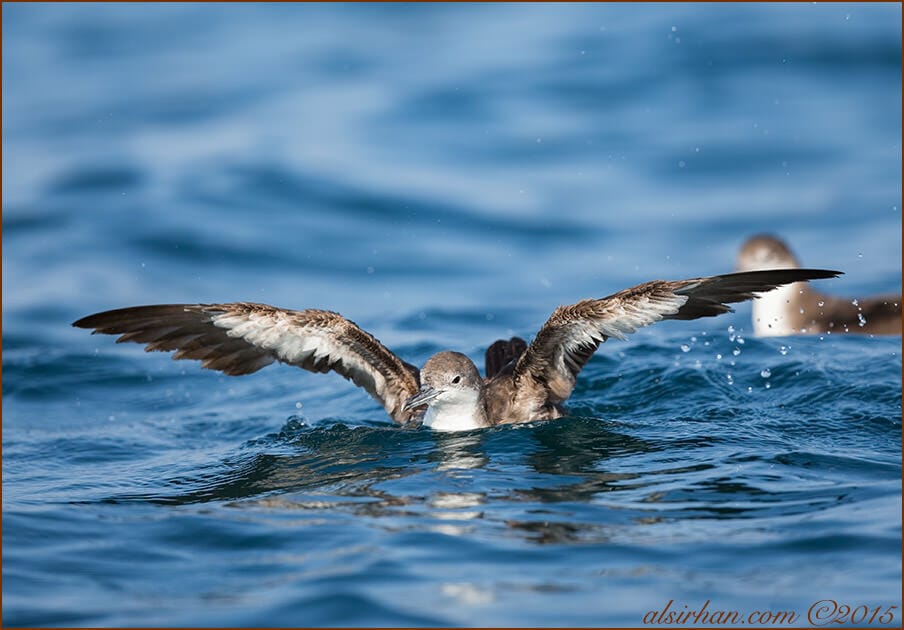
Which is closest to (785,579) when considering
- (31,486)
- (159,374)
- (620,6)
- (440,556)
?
(440,556)

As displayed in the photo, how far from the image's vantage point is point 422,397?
27.7 feet

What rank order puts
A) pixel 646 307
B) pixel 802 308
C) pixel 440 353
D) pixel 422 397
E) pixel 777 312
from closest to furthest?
pixel 646 307
pixel 422 397
pixel 440 353
pixel 802 308
pixel 777 312

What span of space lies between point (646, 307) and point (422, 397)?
66.5 inches

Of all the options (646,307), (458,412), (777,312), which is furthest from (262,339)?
(777,312)

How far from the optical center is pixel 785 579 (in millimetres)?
5918

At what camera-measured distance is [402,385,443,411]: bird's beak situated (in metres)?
8.43

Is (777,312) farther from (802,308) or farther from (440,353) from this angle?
(440,353)

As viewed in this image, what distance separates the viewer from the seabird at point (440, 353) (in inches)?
311

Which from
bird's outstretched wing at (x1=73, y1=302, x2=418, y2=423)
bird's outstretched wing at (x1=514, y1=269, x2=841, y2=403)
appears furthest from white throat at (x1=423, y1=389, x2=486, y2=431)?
bird's outstretched wing at (x1=514, y1=269, x2=841, y2=403)

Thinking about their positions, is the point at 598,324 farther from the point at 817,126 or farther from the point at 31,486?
the point at 817,126

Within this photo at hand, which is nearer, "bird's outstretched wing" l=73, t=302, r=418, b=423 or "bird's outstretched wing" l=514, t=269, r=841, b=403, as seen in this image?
"bird's outstretched wing" l=514, t=269, r=841, b=403

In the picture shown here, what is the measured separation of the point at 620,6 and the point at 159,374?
A: 1197 cm

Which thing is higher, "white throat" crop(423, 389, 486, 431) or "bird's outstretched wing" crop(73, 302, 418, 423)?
"bird's outstretched wing" crop(73, 302, 418, 423)

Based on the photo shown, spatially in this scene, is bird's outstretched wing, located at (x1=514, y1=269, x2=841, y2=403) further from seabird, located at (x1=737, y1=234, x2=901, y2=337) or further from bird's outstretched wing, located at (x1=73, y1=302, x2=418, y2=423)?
seabird, located at (x1=737, y1=234, x2=901, y2=337)
